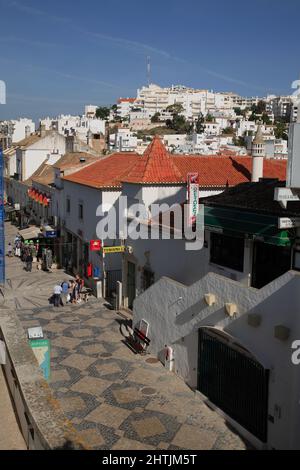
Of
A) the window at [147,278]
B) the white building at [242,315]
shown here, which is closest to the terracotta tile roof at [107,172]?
the window at [147,278]

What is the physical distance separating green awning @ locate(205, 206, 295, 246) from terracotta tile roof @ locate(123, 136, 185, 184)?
721cm

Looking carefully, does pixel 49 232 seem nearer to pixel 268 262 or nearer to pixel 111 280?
pixel 111 280

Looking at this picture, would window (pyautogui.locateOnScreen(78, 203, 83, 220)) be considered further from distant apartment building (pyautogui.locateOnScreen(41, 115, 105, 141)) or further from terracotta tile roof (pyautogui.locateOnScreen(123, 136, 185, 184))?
distant apartment building (pyautogui.locateOnScreen(41, 115, 105, 141))

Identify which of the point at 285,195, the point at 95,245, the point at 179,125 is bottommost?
the point at 95,245

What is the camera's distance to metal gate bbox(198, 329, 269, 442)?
12.1 metres

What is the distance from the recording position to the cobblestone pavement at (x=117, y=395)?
40.8ft

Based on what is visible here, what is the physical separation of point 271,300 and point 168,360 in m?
6.41

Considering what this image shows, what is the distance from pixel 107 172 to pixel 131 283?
29.7 feet

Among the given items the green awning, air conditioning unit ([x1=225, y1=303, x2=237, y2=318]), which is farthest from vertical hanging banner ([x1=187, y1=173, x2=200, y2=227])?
air conditioning unit ([x1=225, y1=303, x2=237, y2=318])

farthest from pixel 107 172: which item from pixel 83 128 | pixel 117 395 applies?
pixel 83 128

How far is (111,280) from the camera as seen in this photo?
26.9 m

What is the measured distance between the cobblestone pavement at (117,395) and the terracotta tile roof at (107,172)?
8.10m

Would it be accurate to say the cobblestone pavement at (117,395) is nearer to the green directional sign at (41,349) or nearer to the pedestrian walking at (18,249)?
the green directional sign at (41,349)

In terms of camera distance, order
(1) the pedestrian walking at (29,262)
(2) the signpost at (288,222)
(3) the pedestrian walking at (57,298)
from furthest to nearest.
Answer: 1. (1) the pedestrian walking at (29,262)
2. (3) the pedestrian walking at (57,298)
3. (2) the signpost at (288,222)
